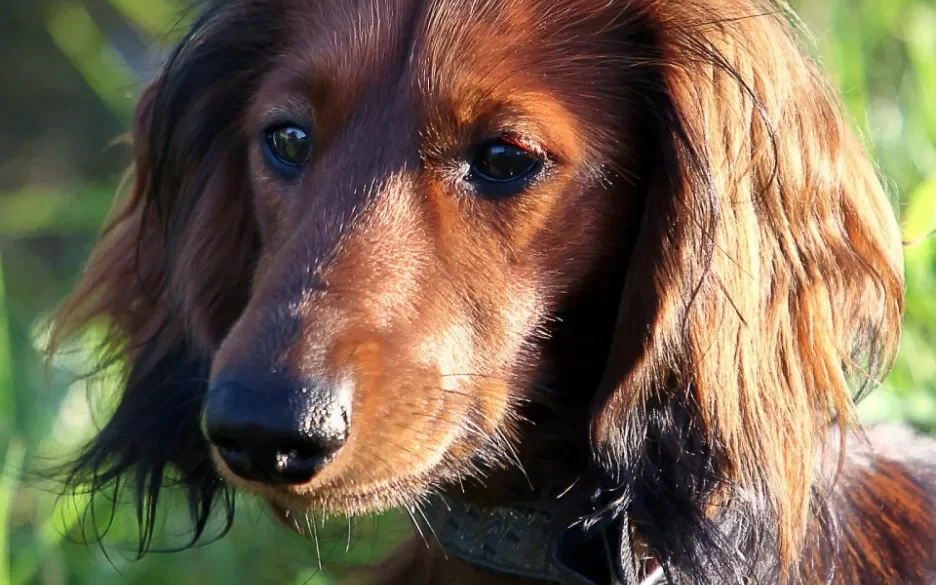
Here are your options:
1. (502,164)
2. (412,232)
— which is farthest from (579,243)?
(412,232)

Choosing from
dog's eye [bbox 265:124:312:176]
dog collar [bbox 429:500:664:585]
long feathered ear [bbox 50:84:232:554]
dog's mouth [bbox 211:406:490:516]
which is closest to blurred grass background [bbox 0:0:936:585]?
long feathered ear [bbox 50:84:232:554]

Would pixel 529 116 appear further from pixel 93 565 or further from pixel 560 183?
pixel 93 565

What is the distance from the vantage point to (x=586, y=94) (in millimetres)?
2189

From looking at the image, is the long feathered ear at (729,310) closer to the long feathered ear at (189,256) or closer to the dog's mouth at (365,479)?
the dog's mouth at (365,479)

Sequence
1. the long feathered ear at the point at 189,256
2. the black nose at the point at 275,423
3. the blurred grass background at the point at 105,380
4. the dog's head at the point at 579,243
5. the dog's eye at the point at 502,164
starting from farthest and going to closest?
the blurred grass background at the point at 105,380 < the long feathered ear at the point at 189,256 < the dog's eye at the point at 502,164 < the dog's head at the point at 579,243 < the black nose at the point at 275,423

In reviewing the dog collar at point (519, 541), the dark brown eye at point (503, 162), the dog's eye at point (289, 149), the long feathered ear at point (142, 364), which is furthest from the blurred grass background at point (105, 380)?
the dark brown eye at point (503, 162)

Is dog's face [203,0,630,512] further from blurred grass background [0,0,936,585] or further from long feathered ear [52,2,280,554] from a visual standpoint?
blurred grass background [0,0,936,585]

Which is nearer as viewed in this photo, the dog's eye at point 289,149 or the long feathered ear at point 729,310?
the long feathered ear at point 729,310

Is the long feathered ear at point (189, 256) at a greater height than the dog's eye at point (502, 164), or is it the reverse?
the dog's eye at point (502, 164)

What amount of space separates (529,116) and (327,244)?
41 centimetres

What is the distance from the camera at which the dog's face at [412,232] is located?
6.01 ft

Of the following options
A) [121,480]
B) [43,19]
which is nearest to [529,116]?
[121,480]

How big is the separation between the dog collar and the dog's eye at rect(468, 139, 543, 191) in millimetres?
607

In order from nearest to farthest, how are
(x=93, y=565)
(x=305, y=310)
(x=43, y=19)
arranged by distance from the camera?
(x=305, y=310) → (x=93, y=565) → (x=43, y=19)
